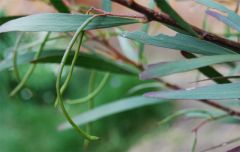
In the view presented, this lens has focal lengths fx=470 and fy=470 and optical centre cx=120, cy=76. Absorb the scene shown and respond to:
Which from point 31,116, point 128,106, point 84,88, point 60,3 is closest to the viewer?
point 60,3

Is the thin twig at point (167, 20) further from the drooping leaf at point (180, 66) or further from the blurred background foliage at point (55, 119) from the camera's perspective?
the blurred background foliage at point (55, 119)

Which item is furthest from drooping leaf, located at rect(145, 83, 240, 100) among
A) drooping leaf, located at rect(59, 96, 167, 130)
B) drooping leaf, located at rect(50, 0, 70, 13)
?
drooping leaf, located at rect(59, 96, 167, 130)

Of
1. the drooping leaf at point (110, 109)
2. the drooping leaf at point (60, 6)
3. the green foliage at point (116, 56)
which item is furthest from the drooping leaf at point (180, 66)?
the drooping leaf at point (110, 109)

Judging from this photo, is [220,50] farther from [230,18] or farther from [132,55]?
[132,55]

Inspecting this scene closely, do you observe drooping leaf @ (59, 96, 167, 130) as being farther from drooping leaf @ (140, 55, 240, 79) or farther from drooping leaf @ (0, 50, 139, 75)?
drooping leaf @ (140, 55, 240, 79)

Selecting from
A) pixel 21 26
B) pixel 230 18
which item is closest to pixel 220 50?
pixel 230 18

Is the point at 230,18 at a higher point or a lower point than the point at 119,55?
higher
